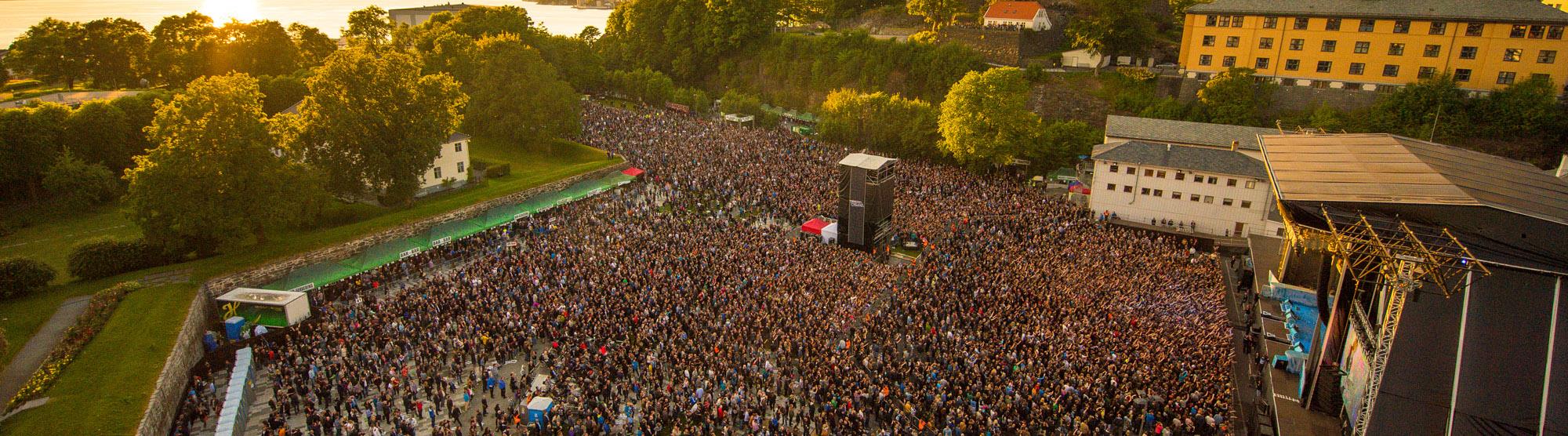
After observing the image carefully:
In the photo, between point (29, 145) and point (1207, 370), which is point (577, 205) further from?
point (1207, 370)

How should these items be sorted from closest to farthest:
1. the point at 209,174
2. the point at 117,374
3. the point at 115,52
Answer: the point at 117,374, the point at 209,174, the point at 115,52

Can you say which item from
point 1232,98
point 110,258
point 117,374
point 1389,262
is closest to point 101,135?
point 110,258

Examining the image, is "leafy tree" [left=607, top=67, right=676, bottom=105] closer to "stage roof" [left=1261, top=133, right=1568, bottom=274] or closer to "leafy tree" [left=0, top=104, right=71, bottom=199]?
"leafy tree" [left=0, top=104, right=71, bottom=199]

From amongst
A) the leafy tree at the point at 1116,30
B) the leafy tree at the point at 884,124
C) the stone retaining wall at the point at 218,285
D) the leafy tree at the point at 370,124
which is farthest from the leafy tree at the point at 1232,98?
the leafy tree at the point at 370,124

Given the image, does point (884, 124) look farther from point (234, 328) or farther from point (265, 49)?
point (265, 49)

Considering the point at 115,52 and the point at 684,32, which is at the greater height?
the point at 684,32

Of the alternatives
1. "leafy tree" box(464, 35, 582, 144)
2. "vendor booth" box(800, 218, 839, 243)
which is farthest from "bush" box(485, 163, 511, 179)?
"vendor booth" box(800, 218, 839, 243)

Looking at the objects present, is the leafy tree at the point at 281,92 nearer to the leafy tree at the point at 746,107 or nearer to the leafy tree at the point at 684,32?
the leafy tree at the point at 746,107
